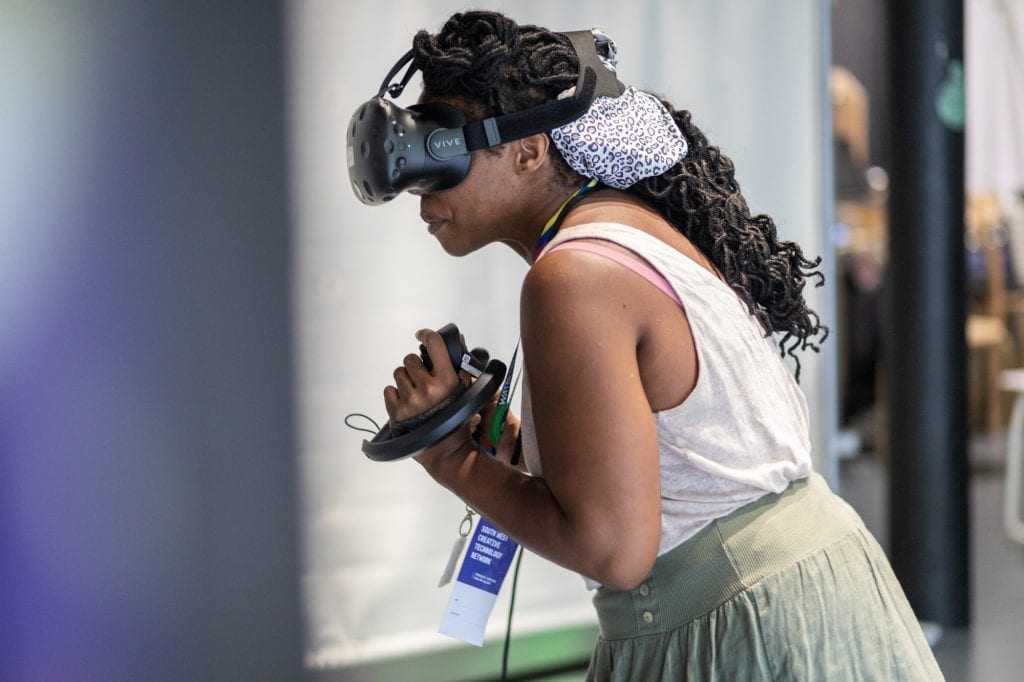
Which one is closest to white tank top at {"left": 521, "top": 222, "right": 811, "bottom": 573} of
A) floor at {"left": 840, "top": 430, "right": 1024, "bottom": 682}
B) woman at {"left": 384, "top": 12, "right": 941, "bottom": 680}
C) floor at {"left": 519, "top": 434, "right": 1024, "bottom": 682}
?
woman at {"left": 384, "top": 12, "right": 941, "bottom": 680}

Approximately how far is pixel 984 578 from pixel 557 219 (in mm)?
3578

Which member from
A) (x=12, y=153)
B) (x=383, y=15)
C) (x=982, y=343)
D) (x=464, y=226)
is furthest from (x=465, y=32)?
(x=982, y=343)

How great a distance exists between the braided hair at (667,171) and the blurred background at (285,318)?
1.30 meters

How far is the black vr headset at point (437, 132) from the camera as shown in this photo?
115 cm

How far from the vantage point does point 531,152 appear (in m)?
1.19

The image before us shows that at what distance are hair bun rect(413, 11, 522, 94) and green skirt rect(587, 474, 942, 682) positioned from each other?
53 centimetres

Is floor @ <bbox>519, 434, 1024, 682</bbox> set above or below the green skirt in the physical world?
below

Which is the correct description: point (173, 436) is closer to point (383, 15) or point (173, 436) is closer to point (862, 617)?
point (383, 15)

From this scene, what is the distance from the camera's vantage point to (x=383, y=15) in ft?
8.66

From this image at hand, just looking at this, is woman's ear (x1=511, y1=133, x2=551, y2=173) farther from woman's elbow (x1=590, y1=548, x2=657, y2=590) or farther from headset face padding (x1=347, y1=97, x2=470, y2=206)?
woman's elbow (x1=590, y1=548, x2=657, y2=590)

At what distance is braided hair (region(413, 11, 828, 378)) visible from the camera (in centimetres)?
117

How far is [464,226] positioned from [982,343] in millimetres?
6298

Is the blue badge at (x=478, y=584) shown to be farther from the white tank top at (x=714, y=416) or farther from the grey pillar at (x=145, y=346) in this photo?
the grey pillar at (x=145, y=346)

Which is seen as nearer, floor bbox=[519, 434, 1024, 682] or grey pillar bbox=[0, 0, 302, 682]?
grey pillar bbox=[0, 0, 302, 682]
